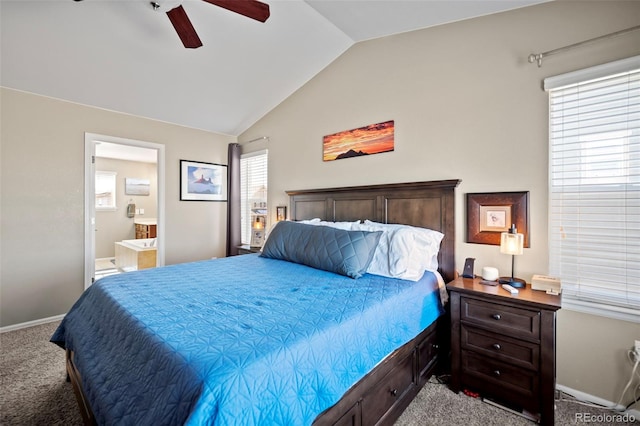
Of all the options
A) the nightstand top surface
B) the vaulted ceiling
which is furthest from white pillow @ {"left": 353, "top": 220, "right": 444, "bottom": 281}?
the vaulted ceiling

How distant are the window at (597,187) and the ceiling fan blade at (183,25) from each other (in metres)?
2.61

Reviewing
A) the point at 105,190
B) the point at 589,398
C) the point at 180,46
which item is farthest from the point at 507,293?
the point at 105,190

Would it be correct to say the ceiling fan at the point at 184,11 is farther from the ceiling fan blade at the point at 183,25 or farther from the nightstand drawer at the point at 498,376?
the nightstand drawer at the point at 498,376

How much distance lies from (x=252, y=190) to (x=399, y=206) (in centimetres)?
259

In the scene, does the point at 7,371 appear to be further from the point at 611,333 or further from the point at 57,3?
the point at 611,333

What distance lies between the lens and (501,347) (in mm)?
1855

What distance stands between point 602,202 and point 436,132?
4.15 feet

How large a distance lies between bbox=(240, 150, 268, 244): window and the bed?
6.16ft

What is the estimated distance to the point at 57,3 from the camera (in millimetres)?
2287

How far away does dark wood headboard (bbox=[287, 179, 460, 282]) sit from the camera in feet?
8.04

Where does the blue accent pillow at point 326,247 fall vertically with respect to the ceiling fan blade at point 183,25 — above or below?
below

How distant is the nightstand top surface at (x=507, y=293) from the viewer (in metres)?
1.70

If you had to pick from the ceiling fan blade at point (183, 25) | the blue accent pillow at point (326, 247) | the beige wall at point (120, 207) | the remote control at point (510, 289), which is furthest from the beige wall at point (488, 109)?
the beige wall at point (120, 207)

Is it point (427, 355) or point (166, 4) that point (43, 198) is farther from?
point (427, 355)
